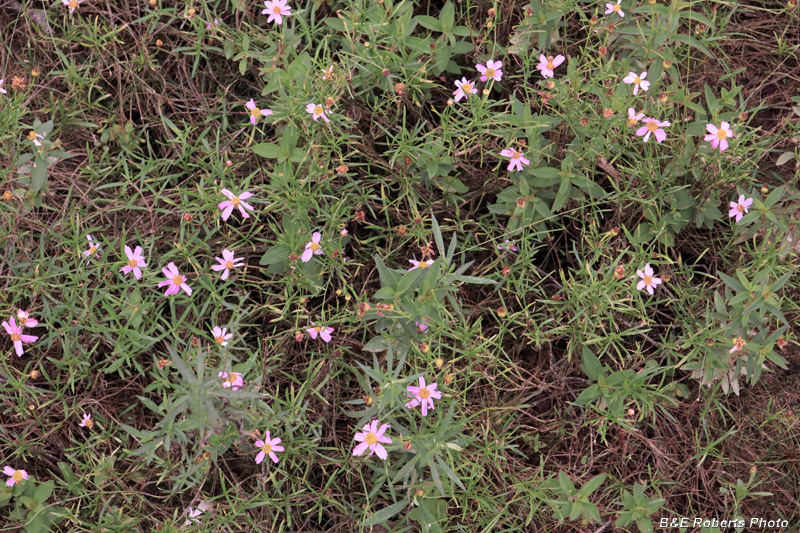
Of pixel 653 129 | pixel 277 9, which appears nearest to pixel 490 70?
pixel 653 129

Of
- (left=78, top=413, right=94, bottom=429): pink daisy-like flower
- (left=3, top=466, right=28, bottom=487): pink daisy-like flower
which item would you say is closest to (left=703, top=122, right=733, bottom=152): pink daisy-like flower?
(left=78, top=413, right=94, bottom=429): pink daisy-like flower

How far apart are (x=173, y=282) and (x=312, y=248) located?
0.47 m

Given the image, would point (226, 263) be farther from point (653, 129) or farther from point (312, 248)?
point (653, 129)

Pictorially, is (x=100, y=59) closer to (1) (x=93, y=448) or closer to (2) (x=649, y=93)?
(1) (x=93, y=448)

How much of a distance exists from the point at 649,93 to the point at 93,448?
2232 mm

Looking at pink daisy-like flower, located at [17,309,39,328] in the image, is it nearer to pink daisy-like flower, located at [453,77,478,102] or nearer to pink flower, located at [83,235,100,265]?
pink flower, located at [83,235,100,265]

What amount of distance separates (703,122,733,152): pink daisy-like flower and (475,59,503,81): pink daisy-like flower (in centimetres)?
71

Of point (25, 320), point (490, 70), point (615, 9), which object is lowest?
point (25, 320)

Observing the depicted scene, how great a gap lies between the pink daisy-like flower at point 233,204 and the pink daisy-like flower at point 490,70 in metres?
0.90

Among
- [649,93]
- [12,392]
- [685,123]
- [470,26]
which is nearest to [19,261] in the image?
[12,392]

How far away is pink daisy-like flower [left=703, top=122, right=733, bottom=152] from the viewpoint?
216cm

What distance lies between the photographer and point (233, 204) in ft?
7.18

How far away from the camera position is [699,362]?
2.11m

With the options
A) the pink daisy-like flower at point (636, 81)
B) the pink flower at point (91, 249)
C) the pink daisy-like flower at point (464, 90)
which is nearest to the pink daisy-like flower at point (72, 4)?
the pink flower at point (91, 249)
